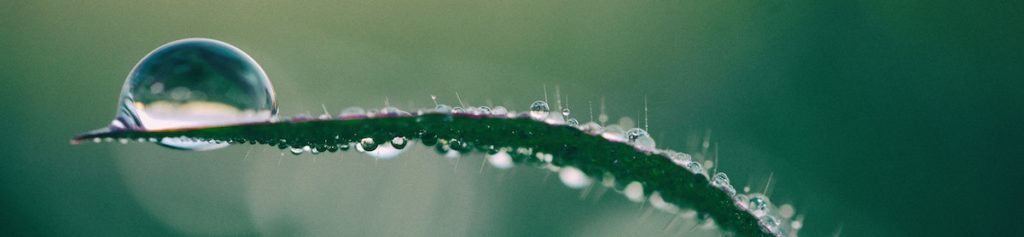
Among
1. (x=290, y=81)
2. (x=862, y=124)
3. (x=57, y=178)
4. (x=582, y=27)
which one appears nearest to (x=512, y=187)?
(x=582, y=27)

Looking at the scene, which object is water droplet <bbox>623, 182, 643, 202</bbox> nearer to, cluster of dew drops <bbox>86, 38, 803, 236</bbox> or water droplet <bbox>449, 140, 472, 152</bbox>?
cluster of dew drops <bbox>86, 38, 803, 236</bbox>

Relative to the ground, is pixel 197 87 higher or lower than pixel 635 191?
higher

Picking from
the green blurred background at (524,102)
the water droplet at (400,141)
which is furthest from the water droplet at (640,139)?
the green blurred background at (524,102)

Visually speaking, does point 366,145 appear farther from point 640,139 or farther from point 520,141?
point 640,139

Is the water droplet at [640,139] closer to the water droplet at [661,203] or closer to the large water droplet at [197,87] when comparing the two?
the water droplet at [661,203]

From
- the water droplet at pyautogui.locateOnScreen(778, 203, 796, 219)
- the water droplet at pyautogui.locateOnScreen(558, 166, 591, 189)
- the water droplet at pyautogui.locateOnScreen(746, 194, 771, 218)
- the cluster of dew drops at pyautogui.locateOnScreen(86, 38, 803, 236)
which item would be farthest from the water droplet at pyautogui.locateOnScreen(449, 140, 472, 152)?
the water droplet at pyautogui.locateOnScreen(778, 203, 796, 219)

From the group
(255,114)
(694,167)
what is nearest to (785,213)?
(694,167)
